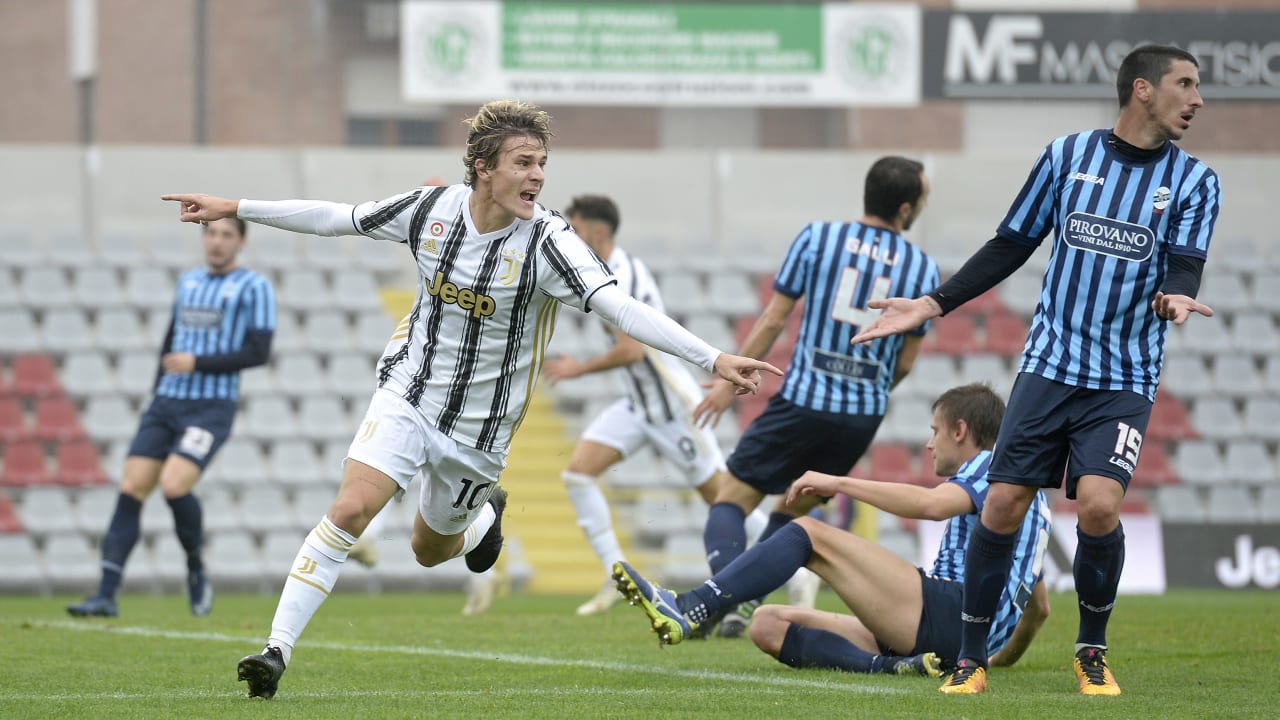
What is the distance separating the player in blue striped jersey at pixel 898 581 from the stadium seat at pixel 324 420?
28.4 feet

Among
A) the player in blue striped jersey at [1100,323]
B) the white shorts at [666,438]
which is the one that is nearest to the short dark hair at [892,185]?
the player in blue striped jersey at [1100,323]

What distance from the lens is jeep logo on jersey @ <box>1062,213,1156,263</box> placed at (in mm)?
4988

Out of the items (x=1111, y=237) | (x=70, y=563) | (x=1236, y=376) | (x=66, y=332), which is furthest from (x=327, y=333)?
(x=1111, y=237)

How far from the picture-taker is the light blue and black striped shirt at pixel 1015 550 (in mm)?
5414

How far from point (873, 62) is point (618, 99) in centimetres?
278

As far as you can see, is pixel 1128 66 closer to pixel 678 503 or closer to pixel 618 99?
pixel 678 503

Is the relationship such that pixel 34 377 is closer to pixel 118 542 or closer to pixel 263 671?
pixel 118 542

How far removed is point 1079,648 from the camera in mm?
5199

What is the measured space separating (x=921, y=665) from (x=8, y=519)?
9.88 m

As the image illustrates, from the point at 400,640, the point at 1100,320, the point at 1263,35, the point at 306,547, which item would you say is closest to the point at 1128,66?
the point at 1100,320

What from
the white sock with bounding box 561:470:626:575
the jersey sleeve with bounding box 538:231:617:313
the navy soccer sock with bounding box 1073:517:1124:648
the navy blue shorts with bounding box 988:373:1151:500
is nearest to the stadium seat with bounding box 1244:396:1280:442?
the white sock with bounding box 561:470:626:575

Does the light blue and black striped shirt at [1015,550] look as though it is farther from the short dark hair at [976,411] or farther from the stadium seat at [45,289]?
the stadium seat at [45,289]

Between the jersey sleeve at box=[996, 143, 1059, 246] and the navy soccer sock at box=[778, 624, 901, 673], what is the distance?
5.35 ft

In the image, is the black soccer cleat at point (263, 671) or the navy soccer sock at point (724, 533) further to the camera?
the navy soccer sock at point (724, 533)
